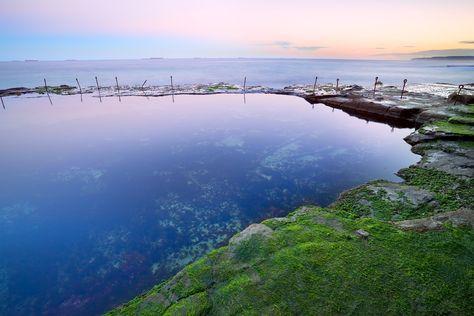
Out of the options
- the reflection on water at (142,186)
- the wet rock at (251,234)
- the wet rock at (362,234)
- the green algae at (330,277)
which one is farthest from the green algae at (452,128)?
the wet rock at (251,234)

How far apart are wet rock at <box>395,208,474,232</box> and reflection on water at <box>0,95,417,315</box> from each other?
5.20m

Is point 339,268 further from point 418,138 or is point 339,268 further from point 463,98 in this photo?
point 463,98

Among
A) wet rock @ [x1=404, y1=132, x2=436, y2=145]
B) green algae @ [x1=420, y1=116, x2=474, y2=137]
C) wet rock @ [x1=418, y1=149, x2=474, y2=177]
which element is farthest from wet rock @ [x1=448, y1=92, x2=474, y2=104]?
wet rock @ [x1=418, y1=149, x2=474, y2=177]

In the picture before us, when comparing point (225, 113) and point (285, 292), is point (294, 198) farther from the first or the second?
point (225, 113)

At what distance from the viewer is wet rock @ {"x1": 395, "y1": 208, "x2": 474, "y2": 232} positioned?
8.41m

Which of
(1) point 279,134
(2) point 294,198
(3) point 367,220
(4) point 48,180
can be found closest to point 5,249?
(4) point 48,180

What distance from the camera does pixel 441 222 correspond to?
8625 mm

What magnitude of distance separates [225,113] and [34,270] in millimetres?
27424

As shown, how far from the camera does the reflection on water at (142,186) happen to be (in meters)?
9.76

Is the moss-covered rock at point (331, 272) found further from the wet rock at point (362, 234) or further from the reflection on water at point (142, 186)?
the reflection on water at point (142, 186)

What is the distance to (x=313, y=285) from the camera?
21.0ft

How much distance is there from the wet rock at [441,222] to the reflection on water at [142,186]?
5.20 metres

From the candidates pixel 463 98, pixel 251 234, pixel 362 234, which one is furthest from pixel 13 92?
pixel 463 98

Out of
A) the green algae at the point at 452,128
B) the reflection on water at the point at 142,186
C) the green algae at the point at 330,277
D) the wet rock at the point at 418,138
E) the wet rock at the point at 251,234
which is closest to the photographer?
the green algae at the point at 330,277
